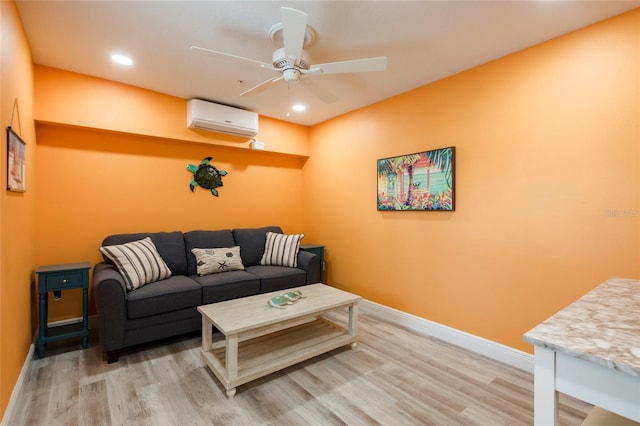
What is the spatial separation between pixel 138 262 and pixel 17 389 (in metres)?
1.14

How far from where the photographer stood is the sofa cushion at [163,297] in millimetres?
2506

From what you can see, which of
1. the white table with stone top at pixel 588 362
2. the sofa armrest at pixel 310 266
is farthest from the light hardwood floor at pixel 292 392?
the white table with stone top at pixel 588 362

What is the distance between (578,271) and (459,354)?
1.16m

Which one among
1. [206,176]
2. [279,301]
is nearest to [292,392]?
[279,301]

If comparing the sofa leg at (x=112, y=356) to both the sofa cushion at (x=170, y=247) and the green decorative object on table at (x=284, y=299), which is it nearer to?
the sofa cushion at (x=170, y=247)

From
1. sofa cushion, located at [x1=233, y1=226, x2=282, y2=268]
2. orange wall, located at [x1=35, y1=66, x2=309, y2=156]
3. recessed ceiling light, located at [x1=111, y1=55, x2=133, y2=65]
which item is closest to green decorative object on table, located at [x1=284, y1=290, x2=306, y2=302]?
sofa cushion, located at [x1=233, y1=226, x2=282, y2=268]

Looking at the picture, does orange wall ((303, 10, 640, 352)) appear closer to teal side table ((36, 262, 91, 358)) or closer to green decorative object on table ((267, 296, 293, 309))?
green decorative object on table ((267, 296, 293, 309))

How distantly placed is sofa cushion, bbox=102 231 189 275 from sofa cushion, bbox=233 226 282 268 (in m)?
0.68

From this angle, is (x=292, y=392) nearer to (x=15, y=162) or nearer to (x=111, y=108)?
(x=15, y=162)

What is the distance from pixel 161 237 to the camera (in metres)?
3.32

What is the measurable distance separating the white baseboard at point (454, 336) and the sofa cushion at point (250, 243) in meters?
1.50

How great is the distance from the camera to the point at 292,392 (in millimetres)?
2094

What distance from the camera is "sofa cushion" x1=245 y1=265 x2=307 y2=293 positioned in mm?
3271

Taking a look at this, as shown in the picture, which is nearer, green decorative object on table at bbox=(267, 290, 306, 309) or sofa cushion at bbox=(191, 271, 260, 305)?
green decorative object on table at bbox=(267, 290, 306, 309)
